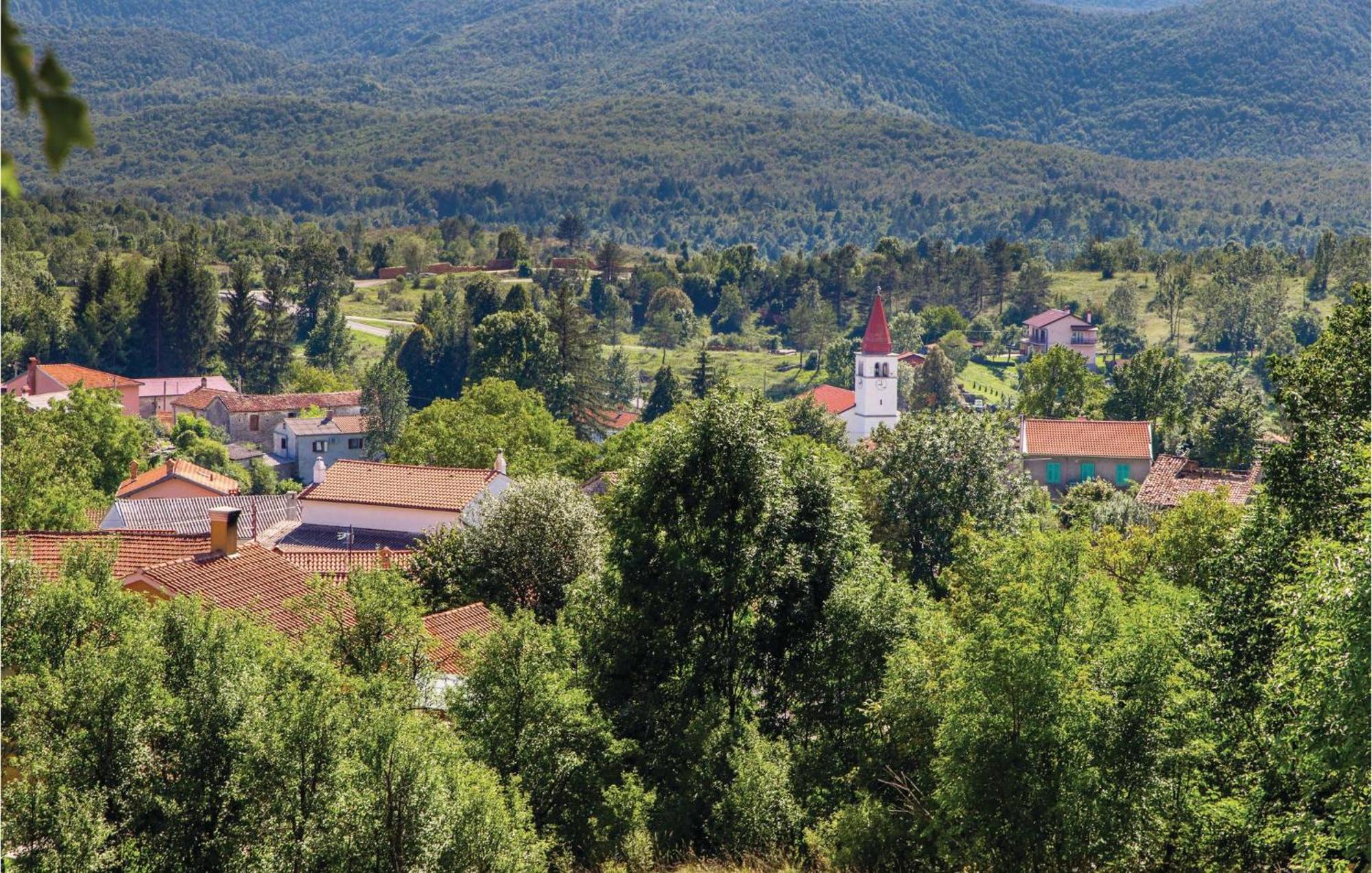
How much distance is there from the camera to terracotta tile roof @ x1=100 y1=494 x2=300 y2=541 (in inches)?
1692

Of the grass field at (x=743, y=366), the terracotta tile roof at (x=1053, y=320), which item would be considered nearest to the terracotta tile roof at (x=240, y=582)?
the grass field at (x=743, y=366)

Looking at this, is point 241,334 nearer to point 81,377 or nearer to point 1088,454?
point 81,377

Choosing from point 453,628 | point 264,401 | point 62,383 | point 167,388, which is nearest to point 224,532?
point 453,628

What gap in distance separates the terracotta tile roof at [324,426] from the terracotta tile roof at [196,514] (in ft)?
104

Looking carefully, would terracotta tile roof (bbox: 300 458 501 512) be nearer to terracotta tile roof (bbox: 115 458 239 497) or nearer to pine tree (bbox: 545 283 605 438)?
terracotta tile roof (bbox: 115 458 239 497)

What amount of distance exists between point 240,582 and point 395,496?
1420 cm

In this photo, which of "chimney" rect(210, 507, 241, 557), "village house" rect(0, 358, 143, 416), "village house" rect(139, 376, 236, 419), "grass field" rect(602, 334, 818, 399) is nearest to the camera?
"chimney" rect(210, 507, 241, 557)

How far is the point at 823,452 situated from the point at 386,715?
1501cm

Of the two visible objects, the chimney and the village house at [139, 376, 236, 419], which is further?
the village house at [139, 376, 236, 419]

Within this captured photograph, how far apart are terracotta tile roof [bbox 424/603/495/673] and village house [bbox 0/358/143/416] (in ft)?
181

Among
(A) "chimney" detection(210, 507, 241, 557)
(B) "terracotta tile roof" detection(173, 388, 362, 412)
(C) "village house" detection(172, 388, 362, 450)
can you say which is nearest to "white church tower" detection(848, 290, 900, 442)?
(C) "village house" detection(172, 388, 362, 450)

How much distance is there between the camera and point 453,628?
26.2 metres

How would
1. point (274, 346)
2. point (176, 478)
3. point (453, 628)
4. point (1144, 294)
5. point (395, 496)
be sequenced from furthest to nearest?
point (1144, 294), point (274, 346), point (176, 478), point (395, 496), point (453, 628)

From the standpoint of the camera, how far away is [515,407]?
5962 cm
